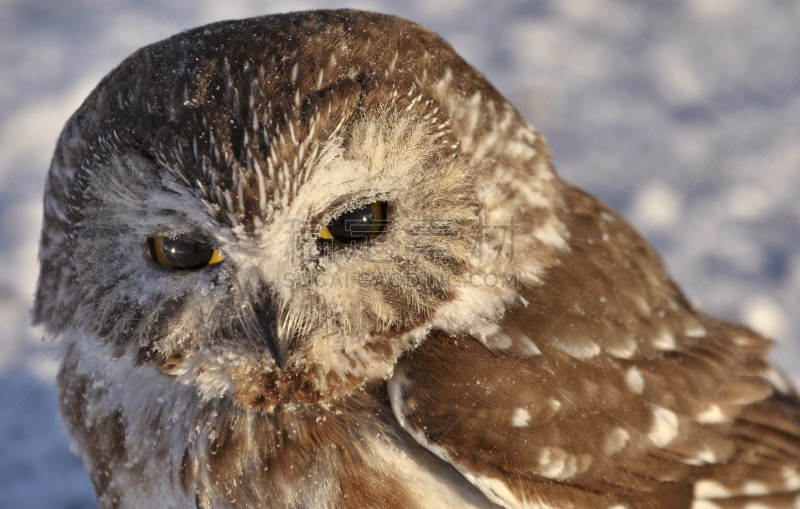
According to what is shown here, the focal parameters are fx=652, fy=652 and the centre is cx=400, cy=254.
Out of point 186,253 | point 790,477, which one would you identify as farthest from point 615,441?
point 186,253

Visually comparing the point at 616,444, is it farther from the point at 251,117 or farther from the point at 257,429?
the point at 251,117

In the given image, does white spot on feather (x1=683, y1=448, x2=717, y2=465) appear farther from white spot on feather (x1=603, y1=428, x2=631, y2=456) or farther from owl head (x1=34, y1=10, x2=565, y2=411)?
owl head (x1=34, y1=10, x2=565, y2=411)

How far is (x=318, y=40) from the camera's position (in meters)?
1.72

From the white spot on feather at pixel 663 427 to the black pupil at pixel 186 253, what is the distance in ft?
4.52

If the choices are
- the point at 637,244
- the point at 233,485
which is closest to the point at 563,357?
the point at 637,244

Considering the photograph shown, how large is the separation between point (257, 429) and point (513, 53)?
4.84 m

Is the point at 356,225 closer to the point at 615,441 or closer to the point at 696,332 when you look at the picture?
the point at 615,441

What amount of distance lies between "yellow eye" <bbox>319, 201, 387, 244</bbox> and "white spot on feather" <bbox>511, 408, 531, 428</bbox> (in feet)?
2.03

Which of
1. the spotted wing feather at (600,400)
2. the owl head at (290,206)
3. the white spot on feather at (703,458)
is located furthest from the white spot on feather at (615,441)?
the owl head at (290,206)

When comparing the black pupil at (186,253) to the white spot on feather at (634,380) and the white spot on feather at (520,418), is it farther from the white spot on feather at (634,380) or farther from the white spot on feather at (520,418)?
the white spot on feather at (634,380)

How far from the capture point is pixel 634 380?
196cm

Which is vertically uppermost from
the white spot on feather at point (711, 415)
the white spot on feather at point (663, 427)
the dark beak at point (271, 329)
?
the white spot on feather at point (711, 415)

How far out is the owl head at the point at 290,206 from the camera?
5.17ft

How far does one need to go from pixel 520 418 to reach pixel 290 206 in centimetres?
84
